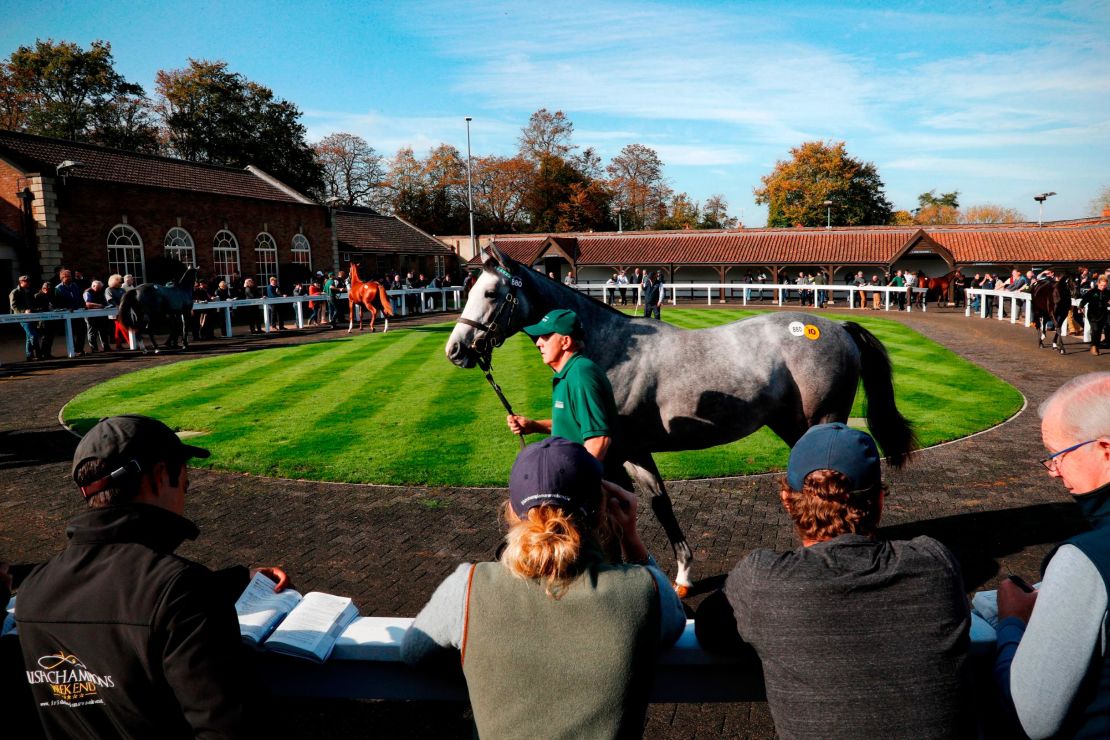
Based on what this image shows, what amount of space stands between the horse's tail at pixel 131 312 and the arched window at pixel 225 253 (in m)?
14.6

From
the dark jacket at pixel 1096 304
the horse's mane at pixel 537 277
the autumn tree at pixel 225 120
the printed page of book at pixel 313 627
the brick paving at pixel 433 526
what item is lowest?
the brick paving at pixel 433 526

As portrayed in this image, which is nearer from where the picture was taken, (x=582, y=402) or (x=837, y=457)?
(x=837, y=457)

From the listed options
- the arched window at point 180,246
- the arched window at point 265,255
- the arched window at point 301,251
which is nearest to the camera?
the arched window at point 180,246

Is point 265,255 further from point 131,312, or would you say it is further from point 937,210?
point 937,210

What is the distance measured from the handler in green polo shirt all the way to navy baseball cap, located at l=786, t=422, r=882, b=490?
67.9 inches

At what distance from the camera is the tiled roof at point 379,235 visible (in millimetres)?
45531

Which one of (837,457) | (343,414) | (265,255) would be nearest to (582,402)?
(837,457)

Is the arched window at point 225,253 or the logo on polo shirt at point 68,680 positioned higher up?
the arched window at point 225,253

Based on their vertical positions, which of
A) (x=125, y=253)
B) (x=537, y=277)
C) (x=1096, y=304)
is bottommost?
(x=1096, y=304)

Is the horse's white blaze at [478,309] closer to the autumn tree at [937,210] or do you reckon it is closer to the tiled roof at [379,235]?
the tiled roof at [379,235]

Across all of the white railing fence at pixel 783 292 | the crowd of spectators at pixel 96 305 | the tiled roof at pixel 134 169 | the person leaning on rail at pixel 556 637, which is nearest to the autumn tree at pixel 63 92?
the tiled roof at pixel 134 169

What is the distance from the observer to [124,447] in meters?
2.12

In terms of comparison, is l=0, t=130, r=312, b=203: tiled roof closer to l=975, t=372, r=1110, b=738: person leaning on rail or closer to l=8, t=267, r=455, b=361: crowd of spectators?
l=8, t=267, r=455, b=361: crowd of spectators

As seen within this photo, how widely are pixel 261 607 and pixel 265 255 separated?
3635 cm
